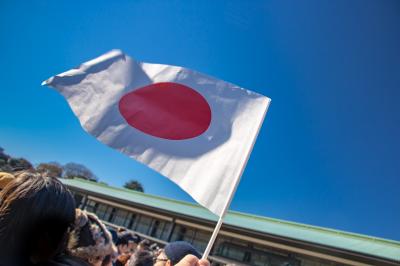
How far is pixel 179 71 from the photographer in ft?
12.2

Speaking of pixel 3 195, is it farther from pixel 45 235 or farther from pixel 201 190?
pixel 201 190

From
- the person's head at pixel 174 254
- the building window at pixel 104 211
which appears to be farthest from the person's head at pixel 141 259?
the building window at pixel 104 211

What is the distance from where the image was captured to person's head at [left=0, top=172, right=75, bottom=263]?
135 cm

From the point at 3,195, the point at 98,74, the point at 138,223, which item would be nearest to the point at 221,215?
the point at 3,195

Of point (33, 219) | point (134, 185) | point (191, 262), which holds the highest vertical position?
point (134, 185)

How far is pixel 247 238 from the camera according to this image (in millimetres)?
14852

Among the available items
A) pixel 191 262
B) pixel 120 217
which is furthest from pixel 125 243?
pixel 120 217

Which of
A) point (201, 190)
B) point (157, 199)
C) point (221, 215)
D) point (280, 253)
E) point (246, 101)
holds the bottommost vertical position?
point (221, 215)

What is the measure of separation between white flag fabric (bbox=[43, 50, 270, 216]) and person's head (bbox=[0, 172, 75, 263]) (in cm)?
148

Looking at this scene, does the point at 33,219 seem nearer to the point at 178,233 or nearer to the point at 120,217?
the point at 178,233

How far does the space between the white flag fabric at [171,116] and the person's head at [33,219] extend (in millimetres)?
1483

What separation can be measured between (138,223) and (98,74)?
59.5ft

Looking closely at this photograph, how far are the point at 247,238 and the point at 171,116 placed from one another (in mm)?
12225

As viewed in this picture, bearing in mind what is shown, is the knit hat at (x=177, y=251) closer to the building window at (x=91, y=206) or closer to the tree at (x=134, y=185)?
the building window at (x=91, y=206)
